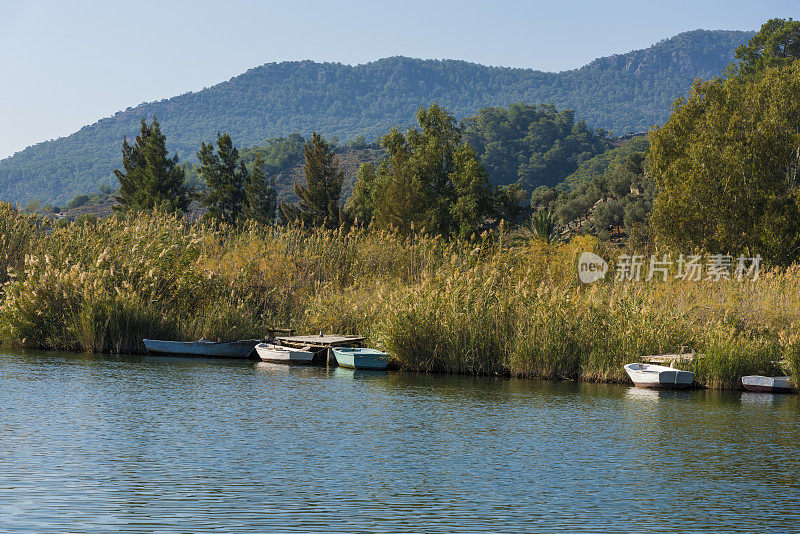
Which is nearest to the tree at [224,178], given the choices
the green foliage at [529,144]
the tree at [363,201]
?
the tree at [363,201]

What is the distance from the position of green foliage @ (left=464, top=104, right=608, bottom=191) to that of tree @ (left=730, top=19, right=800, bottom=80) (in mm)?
58775

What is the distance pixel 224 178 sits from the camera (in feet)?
276

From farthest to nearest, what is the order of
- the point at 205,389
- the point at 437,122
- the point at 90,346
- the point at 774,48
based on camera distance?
1. the point at 774,48
2. the point at 437,122
3. the point at 90,346
4. the point at 205,389

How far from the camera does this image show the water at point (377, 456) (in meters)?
10.5

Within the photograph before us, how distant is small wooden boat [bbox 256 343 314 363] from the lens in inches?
1097

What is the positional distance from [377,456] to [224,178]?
73.0 metres

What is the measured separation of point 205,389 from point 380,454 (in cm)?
825

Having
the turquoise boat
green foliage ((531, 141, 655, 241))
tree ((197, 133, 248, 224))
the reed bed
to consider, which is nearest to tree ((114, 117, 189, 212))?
tree ((197, 133, 248, 224))

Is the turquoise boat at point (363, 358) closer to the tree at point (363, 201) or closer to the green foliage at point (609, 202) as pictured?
the tree at point (363, 201)

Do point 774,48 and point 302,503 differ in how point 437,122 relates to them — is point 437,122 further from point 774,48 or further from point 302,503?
point 302,503

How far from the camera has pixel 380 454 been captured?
14297 mm

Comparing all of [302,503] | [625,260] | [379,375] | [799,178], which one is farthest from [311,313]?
[799,178]

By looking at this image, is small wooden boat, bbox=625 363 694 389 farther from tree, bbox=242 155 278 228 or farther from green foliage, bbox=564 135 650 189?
green foliage, bbox=564 135 650 189
